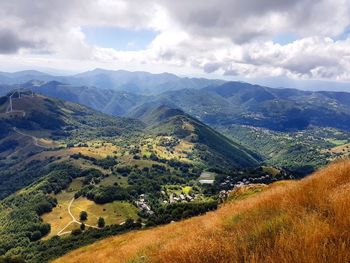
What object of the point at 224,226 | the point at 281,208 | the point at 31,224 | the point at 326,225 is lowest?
the point at 31,224

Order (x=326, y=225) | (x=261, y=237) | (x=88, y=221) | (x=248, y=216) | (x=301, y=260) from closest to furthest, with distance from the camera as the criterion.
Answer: (x=301, y=260), (x=326, y=225), (x=261, y=237), (x=248, y=216), (x=88, y=221)

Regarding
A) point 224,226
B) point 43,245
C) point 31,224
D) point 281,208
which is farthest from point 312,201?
point 31,224

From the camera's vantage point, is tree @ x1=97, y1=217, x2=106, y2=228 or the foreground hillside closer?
the foreground hillside

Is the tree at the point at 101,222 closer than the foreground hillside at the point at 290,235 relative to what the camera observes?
No

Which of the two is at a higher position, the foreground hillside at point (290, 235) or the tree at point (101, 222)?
the foreground hillside at point (290, 235)

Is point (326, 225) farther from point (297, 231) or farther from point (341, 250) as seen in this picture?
point (341, 250)

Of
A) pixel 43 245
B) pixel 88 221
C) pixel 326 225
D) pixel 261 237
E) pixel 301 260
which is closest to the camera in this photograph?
pixel 301 260

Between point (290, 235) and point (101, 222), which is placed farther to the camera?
point (101, 222)

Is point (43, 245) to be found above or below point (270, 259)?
below

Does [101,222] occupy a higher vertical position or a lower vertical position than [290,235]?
lower

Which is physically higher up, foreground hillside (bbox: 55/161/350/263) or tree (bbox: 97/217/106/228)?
foreground hillside (bbox: 55/161/350/263)

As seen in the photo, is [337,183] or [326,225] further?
[337,183]
